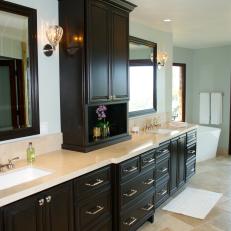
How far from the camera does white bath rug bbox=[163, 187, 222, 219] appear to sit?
11.7 feet

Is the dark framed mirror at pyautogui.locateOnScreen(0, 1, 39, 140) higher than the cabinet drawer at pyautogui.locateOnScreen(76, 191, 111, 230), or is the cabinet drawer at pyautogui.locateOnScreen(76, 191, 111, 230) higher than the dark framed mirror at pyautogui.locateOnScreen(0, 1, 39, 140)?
the dark framed mirror at pyautogui.locateOnScreen(0, 1, 39, 140)

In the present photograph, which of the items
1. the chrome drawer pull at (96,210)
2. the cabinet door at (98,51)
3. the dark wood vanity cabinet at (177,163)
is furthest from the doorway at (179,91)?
the chrome drawer pull at (96,210)

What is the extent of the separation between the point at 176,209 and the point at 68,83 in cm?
212

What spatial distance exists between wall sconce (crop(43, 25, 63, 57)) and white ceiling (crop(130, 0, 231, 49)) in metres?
1.00

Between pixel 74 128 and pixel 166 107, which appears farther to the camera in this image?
pixel 166 107

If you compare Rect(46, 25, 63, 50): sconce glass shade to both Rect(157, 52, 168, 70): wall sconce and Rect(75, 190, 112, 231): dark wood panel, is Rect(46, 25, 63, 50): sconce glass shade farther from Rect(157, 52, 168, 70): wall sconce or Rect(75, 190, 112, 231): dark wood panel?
Rect(157, 52, 168, 70): wall sconce

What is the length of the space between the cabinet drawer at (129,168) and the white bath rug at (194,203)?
1.15 metres

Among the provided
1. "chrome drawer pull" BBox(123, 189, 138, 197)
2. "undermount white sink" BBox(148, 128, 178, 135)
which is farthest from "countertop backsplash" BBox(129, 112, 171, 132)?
"chrome drawer pull" BBox(123, 189, 138, 197)

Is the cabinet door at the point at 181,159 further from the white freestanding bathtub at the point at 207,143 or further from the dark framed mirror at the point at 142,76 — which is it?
the white freestanding bathtub at the point at 207,143

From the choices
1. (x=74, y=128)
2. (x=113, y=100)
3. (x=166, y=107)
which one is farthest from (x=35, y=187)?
A: (x=166, y=107)

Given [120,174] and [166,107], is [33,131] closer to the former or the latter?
[120,174]

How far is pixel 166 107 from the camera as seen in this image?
4965mm

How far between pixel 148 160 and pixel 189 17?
205 cm

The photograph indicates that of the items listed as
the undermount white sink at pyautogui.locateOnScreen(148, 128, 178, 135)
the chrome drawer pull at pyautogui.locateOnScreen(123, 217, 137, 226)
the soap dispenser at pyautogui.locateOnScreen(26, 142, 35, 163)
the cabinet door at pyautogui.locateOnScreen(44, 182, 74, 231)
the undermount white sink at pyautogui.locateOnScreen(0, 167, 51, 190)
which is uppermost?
the soap dispenser at pyautogui.locateOnScreen(26, 142, 35, 163)
